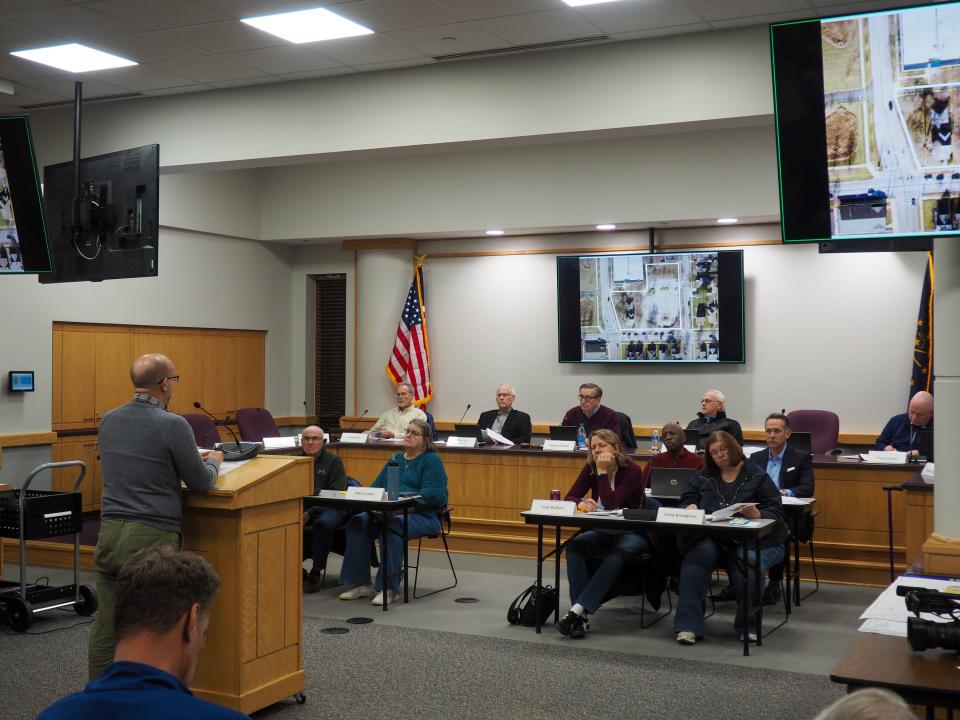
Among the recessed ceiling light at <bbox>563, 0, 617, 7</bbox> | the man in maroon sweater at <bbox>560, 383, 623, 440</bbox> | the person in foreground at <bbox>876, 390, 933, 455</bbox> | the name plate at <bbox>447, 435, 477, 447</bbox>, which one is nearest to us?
the recessed ceiling light at <bbox>563, 0, 617, 7</bbox>

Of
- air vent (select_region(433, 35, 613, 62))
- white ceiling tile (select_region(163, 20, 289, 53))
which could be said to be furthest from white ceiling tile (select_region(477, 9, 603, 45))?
white ceiling tile (select_region(163, 20, 289, 53))

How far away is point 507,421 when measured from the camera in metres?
9.54

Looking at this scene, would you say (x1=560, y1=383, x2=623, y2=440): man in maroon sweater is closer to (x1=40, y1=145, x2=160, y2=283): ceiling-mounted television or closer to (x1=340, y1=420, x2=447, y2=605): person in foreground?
(x1=340, y1=420, x2=447, y2=605): person in foreground

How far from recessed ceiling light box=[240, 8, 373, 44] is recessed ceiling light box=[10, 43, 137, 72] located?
1347 mm

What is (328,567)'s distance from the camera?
805cm

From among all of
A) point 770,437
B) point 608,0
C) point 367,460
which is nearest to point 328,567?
point 367,460

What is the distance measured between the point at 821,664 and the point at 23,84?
6845 millimetres

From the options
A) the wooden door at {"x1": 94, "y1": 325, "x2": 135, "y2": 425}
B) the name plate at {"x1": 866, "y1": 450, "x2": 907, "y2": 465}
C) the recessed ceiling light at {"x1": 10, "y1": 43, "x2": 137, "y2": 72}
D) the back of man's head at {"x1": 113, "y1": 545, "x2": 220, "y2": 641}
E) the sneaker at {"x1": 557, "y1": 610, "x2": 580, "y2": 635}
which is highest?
the recessed ceiling light at {"x1": 10, "y1": 43, "x2": 137, "y2": 72}

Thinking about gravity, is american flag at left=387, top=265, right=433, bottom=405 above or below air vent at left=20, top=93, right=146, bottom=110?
below

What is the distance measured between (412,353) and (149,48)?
16.7 ft

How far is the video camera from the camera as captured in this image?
8.53 ft

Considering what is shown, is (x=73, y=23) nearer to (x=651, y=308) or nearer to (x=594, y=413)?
(x=594, y=413)

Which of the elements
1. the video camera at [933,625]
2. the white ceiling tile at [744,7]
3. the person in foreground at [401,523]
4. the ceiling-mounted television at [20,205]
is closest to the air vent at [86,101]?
the ceiling-mounted television at [20,205]

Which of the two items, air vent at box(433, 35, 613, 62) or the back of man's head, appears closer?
the back of man's head
